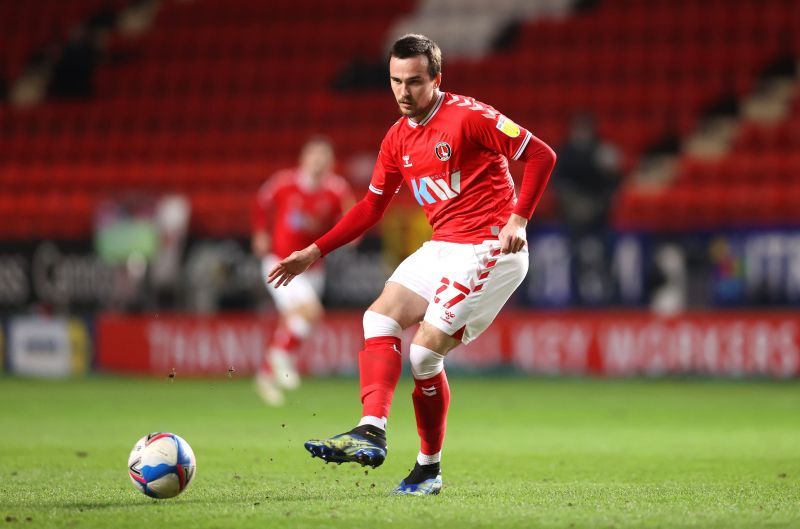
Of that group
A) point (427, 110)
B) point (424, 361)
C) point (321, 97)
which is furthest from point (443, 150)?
point (321, 97)

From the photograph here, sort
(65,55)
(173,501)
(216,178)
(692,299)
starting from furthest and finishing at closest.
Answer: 1. (65,55)
2. (216,178)
3. (692,299)
4. (173,501)

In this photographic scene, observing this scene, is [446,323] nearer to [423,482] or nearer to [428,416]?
[428,416]

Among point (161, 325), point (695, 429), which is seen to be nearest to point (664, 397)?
point (695, 429)

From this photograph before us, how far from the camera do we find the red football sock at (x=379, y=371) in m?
5.27

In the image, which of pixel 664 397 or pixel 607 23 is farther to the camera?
pixel 607 23

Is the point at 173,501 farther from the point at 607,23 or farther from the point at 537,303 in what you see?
the point at 607,23

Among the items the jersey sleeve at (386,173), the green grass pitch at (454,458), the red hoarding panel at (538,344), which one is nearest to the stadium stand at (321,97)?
the red hoarding panel at (538,344)

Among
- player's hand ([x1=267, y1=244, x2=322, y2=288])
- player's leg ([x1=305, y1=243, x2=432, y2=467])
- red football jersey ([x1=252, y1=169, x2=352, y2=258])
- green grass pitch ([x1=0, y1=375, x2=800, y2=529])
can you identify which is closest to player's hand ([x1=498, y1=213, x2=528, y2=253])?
player's leg ([x1=305, y1=243, x2=432, y2=467])

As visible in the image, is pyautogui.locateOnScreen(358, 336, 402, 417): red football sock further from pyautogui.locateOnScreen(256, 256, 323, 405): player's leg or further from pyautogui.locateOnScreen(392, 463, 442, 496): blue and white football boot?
pyautogui.locateOnScreen(256, 256, 323, 405): player's leg

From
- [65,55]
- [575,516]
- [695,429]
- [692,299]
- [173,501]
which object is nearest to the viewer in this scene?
[575,516]

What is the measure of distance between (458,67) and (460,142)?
12550 mm

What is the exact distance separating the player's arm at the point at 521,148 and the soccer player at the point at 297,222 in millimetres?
6202

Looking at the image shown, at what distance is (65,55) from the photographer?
64.4ft

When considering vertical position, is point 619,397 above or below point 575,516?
below
